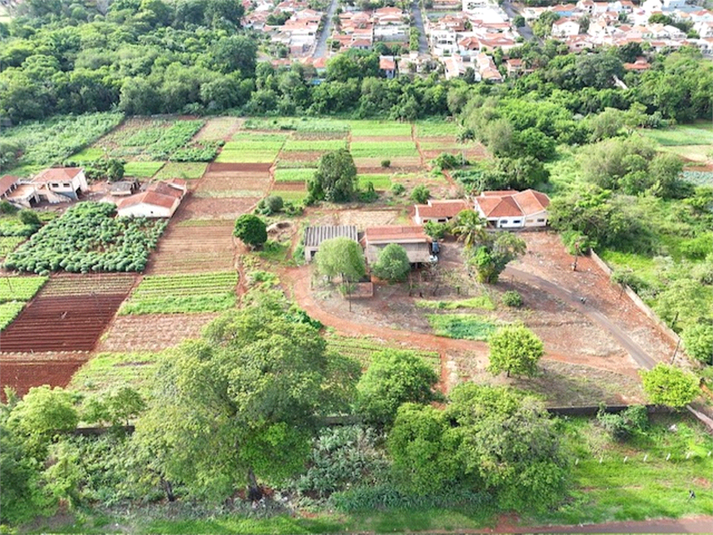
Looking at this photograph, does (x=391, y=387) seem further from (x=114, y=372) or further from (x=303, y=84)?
(x=303, y=84)

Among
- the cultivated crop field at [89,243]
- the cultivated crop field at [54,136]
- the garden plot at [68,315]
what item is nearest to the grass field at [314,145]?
the cultivated crop field at [89,243]

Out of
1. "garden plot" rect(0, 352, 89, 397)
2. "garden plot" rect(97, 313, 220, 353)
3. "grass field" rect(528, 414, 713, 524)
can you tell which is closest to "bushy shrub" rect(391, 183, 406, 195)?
"garden plot" rect(97, 313, 220, 353)

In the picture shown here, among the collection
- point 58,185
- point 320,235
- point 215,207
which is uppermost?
point 58,185

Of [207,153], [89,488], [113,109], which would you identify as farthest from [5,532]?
[113,109]

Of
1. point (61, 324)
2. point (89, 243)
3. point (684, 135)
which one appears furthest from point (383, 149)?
point (61, 324)

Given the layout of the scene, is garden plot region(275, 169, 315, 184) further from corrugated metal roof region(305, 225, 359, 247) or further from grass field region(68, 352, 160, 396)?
grass field region(68, 352, 160, 396)

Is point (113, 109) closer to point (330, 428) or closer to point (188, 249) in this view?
point (188, 249)

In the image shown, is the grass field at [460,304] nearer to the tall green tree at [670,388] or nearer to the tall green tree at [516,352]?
the tall green tree at [516,352]
